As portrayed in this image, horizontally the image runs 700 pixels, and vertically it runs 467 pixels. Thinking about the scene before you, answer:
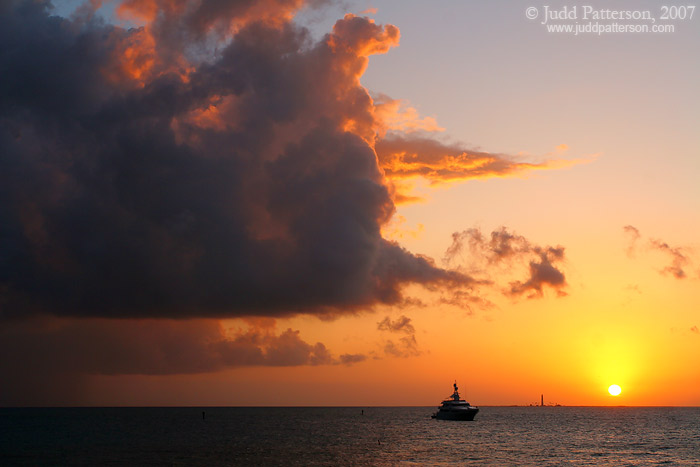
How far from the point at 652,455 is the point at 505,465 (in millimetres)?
41022

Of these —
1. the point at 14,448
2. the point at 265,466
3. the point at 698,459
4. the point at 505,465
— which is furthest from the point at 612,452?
the point at 14,448

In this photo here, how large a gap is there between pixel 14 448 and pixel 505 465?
106 meters

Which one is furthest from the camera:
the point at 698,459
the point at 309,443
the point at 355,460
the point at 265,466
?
the point at 309,443

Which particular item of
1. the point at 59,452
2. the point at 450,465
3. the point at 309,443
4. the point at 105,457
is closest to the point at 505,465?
the point at 450,465

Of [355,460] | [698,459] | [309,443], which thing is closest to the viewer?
[355,460]

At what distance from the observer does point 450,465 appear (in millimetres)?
109000

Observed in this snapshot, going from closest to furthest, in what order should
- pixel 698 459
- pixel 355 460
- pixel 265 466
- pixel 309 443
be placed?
pixel 265 466 → pixel 355 460 → pixel 698 459 → pixel 309 443

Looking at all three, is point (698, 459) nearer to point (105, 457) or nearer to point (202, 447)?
point (202, 447)

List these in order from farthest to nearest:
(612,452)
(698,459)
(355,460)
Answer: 1. (612,452)
2. (698,459)
3. (355,460)

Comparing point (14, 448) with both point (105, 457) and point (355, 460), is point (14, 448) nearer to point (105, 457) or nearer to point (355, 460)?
point (105, 457)

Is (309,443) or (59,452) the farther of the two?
(309,443)

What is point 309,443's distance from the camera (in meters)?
155

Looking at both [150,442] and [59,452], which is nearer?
[59,452]

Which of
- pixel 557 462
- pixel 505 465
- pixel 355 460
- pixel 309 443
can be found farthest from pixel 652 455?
pixel 309 443
